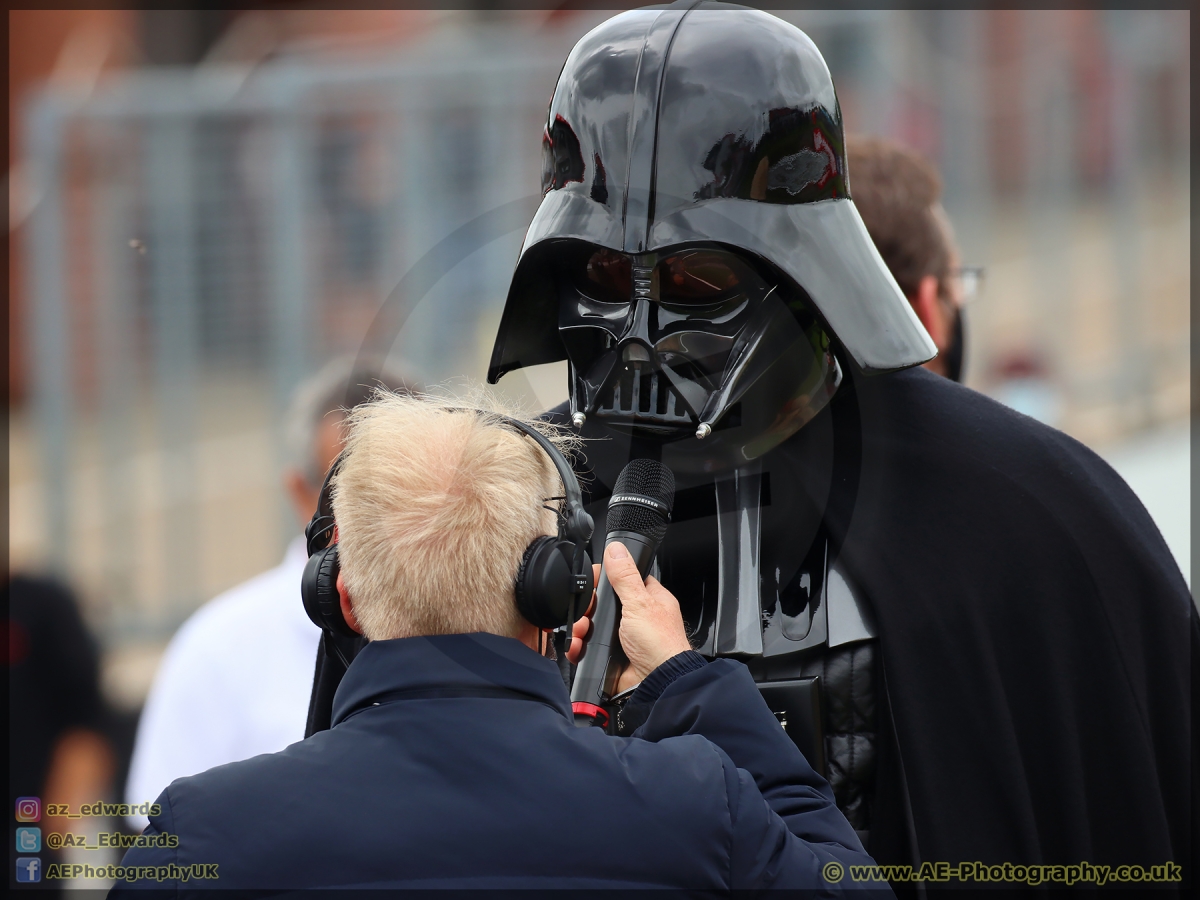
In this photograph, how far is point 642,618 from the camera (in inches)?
68.5

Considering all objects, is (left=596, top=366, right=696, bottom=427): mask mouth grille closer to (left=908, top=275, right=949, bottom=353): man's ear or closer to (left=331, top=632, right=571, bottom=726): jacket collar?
(left=331, top=632, right=571, bottom=726): jacket collar

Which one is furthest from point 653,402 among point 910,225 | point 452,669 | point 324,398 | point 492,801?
point 324,398

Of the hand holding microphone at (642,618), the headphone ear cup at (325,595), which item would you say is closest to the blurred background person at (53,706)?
the headphone ear cup at (325,595)

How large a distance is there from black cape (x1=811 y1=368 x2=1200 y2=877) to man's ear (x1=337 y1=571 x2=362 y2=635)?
2.46ft

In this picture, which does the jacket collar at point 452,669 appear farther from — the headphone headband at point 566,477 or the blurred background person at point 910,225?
the blurred background person at point 910,225

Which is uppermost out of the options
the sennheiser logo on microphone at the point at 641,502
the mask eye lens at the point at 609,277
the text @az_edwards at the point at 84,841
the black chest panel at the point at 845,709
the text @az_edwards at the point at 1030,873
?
the mask eye lens at the point at 609,277

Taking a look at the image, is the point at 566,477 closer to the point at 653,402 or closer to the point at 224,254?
the point at 653,402

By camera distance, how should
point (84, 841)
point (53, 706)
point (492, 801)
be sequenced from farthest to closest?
point (53, 706) < point (84, 841) < point (492, 801)

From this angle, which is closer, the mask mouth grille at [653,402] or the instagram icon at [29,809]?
the mask mouth grille at [653,402]

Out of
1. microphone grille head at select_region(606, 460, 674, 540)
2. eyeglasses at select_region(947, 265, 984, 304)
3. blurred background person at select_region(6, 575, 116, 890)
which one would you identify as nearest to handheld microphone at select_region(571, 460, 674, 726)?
microphone grille head at select_region(606, 460, 674, 540)

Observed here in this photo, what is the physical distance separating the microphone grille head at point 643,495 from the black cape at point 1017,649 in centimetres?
32

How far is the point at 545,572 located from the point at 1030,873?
898 millimetres

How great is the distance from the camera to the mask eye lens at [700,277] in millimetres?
1875

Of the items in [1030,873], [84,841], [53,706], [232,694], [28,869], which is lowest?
[28,869]
